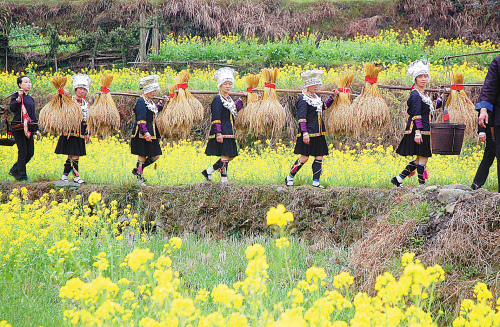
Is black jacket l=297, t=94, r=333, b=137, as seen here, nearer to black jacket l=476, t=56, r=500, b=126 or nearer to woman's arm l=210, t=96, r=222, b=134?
woman's arm l=210, t=96, r=222, b=134

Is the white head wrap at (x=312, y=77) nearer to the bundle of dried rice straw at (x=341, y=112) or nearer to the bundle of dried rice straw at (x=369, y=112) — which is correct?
the bundle of dried rice straw at (x=341, y=112)

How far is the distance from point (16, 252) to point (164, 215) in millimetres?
2322

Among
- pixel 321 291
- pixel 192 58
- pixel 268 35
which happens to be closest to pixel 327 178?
pixel 321 291

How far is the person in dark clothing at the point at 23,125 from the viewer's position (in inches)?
272

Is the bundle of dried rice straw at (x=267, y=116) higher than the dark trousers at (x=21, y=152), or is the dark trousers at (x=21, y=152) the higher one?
the bundle of dried rice straw at (x=267, y=116)

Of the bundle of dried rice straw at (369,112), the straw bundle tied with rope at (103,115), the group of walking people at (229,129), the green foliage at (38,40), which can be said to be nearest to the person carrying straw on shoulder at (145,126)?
the group of walking people at (229,129)

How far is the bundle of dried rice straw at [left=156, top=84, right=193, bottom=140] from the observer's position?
648 centimetres

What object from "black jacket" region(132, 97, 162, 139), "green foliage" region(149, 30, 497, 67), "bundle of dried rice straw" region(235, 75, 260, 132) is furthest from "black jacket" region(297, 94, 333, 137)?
"green foliage" region(149, 30, 497, 67)

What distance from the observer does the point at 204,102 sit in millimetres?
10297

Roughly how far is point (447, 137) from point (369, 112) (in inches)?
41.4

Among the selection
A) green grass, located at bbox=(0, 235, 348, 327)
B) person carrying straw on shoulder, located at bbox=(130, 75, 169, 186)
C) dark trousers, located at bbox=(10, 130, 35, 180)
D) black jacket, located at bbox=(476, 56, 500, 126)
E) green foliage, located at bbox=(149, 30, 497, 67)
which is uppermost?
green foliage, located at bbox=(149, 30, 497, 67)

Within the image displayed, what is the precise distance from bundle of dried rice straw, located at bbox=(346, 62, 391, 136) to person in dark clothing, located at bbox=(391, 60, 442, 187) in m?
0.35

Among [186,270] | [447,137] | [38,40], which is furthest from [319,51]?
[38,40]

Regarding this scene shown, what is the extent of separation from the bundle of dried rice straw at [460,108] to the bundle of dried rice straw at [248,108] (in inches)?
106
